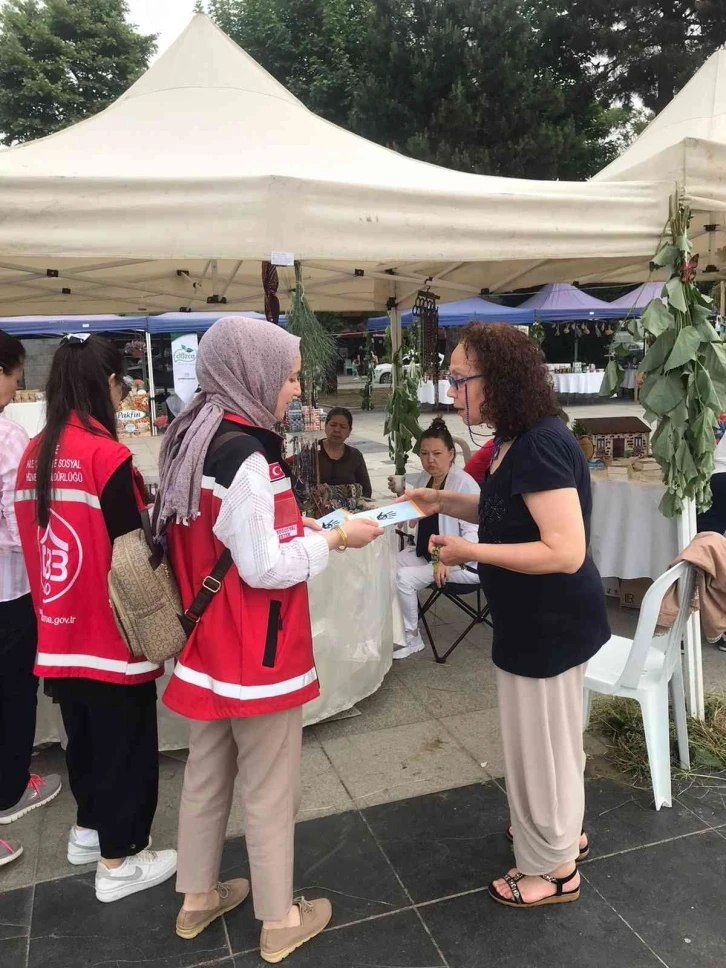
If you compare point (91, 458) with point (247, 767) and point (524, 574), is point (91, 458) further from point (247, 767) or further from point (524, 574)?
point (524, 574)

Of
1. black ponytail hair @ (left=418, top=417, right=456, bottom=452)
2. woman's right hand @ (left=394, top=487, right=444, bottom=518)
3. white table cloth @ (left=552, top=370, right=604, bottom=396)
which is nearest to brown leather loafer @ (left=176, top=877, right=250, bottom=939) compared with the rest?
woman's right hand @ (left=394, top=487, right=444, bottom=518)

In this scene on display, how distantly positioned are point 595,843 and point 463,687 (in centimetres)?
128

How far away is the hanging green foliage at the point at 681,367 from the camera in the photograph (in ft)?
9.01

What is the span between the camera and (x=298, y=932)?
77.1 inches

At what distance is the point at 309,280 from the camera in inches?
203

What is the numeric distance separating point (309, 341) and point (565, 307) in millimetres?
15552

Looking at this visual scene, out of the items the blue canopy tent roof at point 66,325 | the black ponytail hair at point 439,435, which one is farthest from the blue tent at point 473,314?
the black ponytail hair at point 439,435

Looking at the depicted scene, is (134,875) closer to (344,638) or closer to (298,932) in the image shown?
(298,932)

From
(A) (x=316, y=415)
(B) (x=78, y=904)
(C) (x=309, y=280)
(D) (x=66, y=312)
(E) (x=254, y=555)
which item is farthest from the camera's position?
(D) (x=66, y=312)

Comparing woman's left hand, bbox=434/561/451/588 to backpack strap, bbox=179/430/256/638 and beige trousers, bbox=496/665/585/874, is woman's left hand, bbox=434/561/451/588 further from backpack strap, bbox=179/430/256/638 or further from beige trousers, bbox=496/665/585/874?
backpack strap, bbox=179/430/256/638

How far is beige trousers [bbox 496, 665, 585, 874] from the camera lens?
194 centimetres

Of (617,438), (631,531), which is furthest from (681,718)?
(617,438)

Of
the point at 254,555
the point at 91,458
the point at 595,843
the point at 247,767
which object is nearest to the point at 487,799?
the point at 595,843

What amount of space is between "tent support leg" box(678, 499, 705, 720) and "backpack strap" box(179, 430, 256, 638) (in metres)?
2.09
